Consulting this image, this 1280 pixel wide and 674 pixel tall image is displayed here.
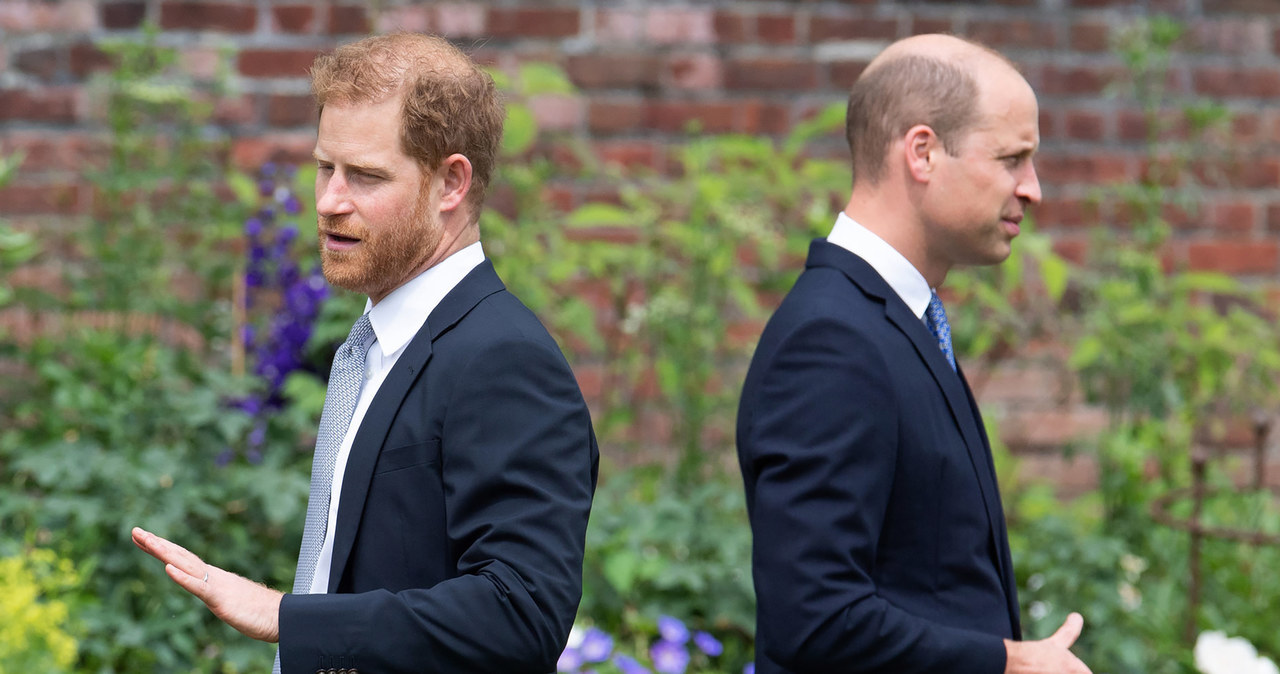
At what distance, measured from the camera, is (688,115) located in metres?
4.10

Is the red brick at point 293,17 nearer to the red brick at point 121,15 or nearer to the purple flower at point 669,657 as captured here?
the red brick at point 121,15

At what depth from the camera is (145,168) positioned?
3.60 meters

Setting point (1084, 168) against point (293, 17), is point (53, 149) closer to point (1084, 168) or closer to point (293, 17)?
point (293, 17)

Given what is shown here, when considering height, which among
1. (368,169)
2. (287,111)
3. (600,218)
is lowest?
(600,218)

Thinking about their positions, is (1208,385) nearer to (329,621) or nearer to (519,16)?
(519,16)

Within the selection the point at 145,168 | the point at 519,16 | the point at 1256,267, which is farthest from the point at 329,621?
the point at 1256,267

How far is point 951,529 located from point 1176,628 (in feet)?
6.01

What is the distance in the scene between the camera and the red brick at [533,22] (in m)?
4.02

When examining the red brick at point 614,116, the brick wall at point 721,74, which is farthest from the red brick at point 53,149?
the red brick at point 614,116

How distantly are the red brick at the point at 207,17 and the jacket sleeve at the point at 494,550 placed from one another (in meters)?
2.72

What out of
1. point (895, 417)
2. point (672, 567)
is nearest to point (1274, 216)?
point (672, 567)

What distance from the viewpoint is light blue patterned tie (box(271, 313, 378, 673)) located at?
1.71 meters

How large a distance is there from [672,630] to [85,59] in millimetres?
2495

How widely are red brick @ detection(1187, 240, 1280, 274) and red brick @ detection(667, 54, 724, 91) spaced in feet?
5.54
